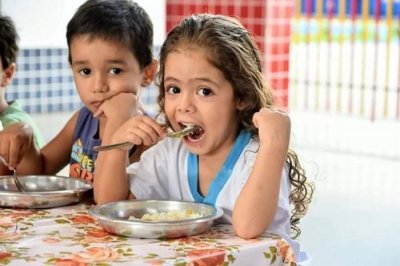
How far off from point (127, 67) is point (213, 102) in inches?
16.6

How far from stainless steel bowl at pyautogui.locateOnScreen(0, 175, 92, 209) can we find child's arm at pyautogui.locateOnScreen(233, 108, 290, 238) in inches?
12.8

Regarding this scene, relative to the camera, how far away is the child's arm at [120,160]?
1490mm

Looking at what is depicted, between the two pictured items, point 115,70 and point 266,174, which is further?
point 115,70

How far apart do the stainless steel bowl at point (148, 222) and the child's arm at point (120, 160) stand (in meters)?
0.11

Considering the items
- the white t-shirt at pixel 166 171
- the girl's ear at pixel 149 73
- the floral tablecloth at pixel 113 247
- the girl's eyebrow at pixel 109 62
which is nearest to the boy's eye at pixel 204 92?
the white t-shirt at pixel 166 171

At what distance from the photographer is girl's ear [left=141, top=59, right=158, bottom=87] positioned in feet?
6.45

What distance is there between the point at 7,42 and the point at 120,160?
79cm

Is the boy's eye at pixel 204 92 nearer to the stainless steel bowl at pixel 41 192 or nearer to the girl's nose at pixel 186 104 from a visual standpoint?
the girl's nose at pixel 186 104

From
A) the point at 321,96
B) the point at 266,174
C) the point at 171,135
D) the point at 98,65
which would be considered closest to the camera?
the point at 266,174

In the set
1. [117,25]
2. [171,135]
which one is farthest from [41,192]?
[117,25]

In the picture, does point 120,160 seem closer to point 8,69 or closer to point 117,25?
point 117,25

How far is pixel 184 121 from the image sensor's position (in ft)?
4.78

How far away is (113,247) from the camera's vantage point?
1.22 metres

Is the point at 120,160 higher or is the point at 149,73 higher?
the point at 149,73
